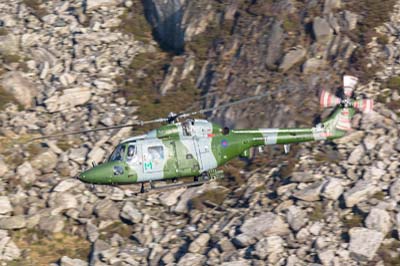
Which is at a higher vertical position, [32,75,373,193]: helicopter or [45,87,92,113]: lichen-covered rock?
[45,87,92,113]: lichen-covered rock

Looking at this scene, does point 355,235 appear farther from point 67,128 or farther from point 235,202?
point 67,128

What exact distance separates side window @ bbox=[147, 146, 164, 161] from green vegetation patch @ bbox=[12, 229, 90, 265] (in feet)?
19.6

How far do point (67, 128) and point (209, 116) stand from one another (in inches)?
239

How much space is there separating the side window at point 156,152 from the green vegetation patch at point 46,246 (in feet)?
19.6

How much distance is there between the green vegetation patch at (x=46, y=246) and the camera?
86.6 ft

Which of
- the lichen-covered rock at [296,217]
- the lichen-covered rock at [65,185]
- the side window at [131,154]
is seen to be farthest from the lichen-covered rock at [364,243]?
the lichen-covered rock at [65,185]

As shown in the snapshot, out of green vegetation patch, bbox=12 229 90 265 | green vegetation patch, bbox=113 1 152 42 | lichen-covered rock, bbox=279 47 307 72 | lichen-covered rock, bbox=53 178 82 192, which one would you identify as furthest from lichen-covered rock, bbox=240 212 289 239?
green vegetation patch, bbox=113 1 152 42

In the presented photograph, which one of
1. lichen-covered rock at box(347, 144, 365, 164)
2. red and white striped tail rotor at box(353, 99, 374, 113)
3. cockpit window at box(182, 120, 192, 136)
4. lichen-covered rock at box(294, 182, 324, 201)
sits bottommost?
lichen-covered rock at box(294, 182, 324, 201)

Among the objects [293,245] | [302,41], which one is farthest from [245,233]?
[302,41]

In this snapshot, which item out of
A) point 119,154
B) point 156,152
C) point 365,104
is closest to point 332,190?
point 365,104

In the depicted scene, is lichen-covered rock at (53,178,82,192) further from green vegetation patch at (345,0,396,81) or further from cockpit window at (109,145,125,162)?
green vegetation patch at (345,0,396,81)

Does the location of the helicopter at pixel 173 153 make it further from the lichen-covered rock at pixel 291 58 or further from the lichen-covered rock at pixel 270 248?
the lichen-covered rock at pixel 291 58

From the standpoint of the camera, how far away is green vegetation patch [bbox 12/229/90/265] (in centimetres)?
2639

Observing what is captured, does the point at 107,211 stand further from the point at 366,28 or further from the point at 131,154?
the point at 366,28
